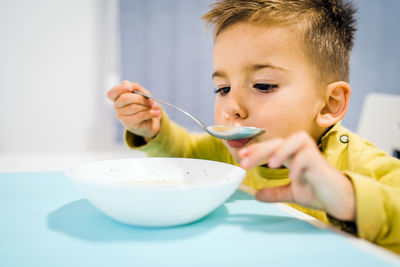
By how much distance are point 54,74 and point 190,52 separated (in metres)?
0.82

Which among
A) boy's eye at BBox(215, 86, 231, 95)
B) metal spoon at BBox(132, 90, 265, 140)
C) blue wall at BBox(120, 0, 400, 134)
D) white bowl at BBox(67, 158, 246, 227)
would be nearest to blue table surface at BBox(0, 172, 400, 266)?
white bowl at BBox(67, 158, 246, 227)

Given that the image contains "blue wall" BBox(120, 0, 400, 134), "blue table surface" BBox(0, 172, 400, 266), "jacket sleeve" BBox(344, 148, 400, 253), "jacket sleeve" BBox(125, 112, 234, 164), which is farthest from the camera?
"blue wall" BBox(120, 0, 400, 134)


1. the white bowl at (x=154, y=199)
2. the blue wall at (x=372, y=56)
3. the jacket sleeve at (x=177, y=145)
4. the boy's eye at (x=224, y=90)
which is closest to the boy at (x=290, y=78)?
the boy's eye at (x=224, y=90)

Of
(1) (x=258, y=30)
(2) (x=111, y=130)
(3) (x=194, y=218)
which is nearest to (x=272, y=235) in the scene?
(3) (x=194, y=218)

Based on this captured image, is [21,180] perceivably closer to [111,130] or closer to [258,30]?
[258,30]

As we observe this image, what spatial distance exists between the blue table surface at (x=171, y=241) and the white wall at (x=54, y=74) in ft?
4.71

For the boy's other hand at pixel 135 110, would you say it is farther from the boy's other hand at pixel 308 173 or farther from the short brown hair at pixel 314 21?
the boy's other hand at pixel 308 173

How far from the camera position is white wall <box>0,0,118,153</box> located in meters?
1.70

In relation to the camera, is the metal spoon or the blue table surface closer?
the blue table surface

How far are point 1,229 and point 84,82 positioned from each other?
5.15 feet

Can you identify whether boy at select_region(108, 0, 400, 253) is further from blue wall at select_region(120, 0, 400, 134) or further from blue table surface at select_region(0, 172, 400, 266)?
blue wall at select_region(120, 0, 400, 134)

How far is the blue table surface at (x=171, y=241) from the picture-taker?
32 centimetres

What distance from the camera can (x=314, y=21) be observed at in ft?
2.36

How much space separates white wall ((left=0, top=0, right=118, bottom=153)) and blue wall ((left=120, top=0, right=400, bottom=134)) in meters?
0.15
